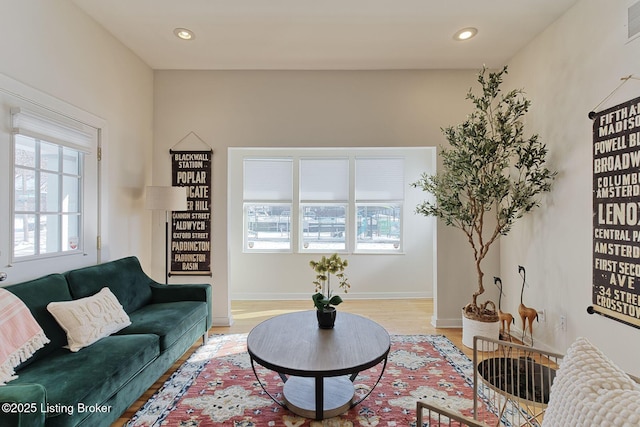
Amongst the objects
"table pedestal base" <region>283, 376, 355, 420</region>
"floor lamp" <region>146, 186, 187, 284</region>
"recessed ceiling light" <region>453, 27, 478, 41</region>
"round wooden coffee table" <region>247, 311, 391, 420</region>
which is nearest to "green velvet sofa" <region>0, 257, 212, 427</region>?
"floor lamp" <region>146, 186, 187, 284</region>

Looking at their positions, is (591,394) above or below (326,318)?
above

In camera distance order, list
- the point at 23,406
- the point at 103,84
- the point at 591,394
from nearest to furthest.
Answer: the point at 591,394
the point at 23,406
the point at 103,84

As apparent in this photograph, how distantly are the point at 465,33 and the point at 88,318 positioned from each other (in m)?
3.94

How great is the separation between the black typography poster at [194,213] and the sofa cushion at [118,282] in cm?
66

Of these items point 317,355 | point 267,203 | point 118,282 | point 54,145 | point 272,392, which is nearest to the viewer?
point 317,355

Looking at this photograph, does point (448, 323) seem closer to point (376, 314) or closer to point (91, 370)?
point (376, 314)

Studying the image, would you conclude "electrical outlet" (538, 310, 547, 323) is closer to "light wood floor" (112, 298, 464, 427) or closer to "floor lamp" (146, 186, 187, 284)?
Result: "light wood floor" (112, 298, 464, 427)

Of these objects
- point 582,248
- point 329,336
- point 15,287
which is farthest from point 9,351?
point 582,248

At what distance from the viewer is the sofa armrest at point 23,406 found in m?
1.19

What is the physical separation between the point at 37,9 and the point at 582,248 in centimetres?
455

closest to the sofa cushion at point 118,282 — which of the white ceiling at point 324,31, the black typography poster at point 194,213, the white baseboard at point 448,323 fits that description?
the black typography poster at point 194,213

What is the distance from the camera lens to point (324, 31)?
9.60 feet

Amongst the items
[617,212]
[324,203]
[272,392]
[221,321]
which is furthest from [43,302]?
[617,212]

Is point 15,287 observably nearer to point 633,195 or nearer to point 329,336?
point 329,336
